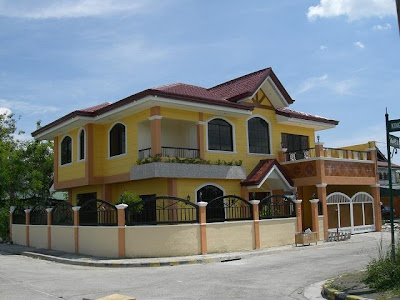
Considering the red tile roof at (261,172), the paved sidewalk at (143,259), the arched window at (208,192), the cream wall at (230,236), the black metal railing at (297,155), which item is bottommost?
the paved sidewalk at (143,259)

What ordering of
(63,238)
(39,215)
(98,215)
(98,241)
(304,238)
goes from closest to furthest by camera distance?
(98,241), (98,215), (304,238), (63,238), (39,215)

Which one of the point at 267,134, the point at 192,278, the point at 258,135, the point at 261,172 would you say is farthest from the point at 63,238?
the point at 267,134

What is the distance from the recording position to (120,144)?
78.8 ft

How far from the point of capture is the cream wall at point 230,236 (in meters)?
18.2

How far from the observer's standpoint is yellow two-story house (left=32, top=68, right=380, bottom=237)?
21.2 meters

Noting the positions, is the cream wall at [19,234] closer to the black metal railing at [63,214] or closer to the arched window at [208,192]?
the black metal railing at [63,214]

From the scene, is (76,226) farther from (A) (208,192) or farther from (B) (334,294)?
(B) (334,294)

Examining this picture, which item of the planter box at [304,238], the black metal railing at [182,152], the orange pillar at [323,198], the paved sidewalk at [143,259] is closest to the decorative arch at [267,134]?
the orange pillar at [323,198]

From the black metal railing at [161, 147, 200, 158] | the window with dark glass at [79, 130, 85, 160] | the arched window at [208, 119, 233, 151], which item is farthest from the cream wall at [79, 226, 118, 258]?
the arched window at [208, 119, 233, 151]

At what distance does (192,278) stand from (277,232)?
8552 millimetres

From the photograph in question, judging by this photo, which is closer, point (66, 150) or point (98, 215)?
point (98, 215)

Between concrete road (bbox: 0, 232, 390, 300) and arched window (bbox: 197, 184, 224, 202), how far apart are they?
16.0ft

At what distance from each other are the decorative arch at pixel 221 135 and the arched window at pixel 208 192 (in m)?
1.82

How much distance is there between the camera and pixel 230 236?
61.5ft
